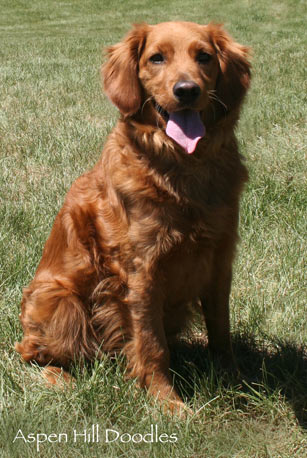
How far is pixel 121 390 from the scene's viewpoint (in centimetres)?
240

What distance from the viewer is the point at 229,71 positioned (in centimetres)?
253

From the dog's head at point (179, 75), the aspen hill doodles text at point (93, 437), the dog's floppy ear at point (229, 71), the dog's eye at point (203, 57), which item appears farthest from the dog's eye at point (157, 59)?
the aspen hill doodles text at point (93, 437)

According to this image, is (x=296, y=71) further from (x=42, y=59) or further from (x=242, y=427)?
(x=242, y=427)

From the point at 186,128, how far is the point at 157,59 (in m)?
0.34

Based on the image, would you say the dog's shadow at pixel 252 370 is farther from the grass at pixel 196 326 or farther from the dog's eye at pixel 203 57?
the dog's eye at pixel 203 57

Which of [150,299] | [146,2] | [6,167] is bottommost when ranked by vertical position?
[146,2]

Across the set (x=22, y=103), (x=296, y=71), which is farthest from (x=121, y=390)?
(x=296, y=71)

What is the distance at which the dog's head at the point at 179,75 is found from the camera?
2.32 metres

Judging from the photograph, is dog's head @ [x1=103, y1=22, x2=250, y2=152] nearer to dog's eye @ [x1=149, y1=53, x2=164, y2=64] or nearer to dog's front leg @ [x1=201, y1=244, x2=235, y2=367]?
dog's eye @ [x1=149, y1=53, x2=164, y2=64]

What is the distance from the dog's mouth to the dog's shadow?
0.91 meters

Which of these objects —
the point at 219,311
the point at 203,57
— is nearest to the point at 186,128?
the point at 203,57

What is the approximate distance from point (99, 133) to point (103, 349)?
9.65ft

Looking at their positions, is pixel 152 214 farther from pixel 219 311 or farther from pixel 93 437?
pixel 93 437

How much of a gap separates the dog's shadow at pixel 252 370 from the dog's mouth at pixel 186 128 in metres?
0.91
